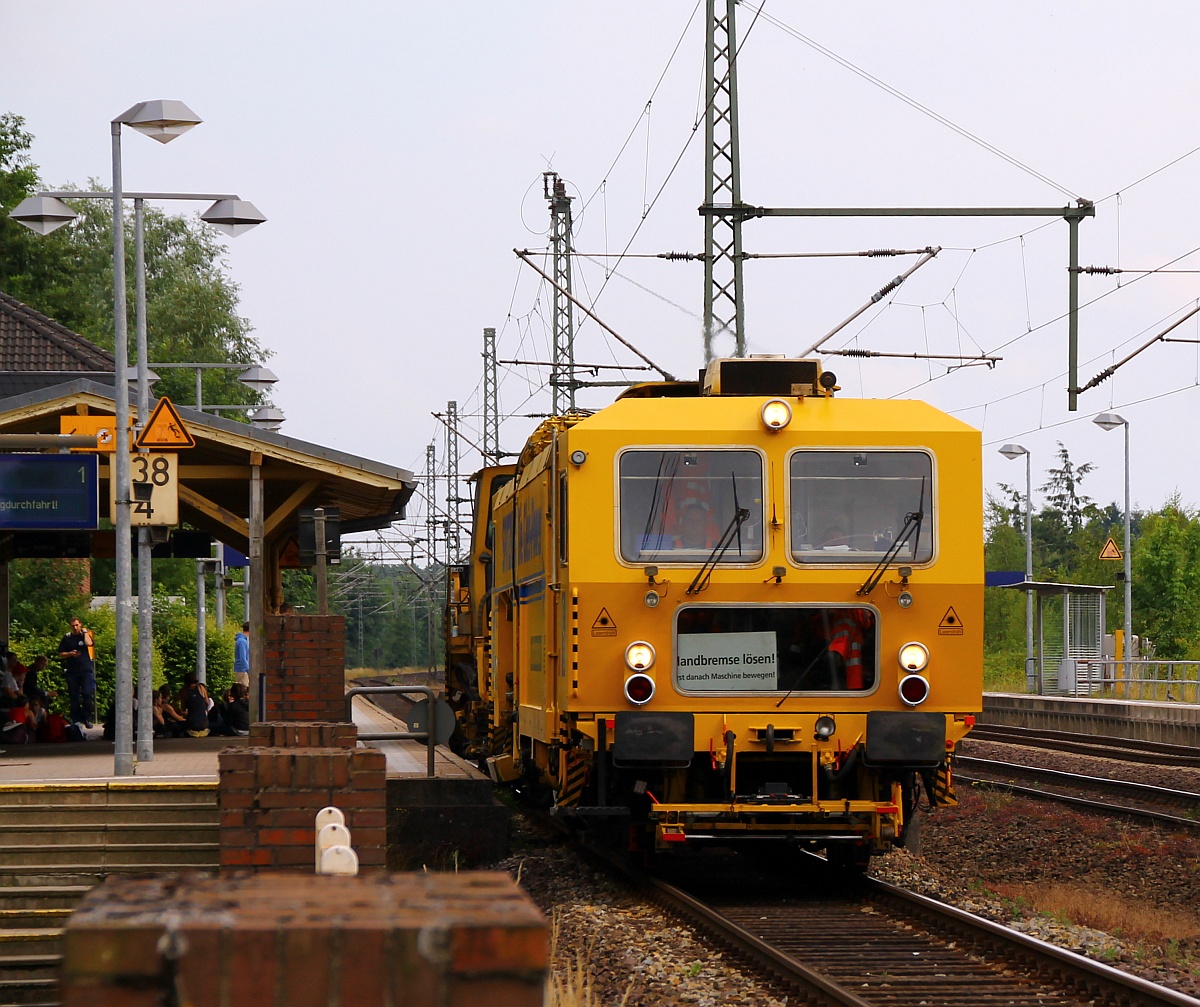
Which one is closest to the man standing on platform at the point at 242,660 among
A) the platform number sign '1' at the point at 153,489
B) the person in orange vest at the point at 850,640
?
the platform number sign '1' at the point at 153,489

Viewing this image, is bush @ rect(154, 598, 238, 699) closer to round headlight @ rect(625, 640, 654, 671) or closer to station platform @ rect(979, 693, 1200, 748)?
station platform @ rect(979, 693, 1200, 748)

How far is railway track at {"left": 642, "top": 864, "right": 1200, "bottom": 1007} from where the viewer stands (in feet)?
26.0

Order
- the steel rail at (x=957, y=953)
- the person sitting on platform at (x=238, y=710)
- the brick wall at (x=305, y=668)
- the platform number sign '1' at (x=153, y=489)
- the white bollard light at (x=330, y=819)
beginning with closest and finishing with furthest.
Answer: the white bollard light at (x=330, y=819)
the steel rail at (x=957, y=953)
the platform number sign '1' at (x=153, y=489)
the brick wall at (x=305, y=668)
the person sitting on platform at (x=238, y=710)

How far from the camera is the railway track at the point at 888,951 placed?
794 cm

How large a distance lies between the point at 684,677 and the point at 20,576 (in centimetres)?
3708

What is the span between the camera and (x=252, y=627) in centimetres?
1798

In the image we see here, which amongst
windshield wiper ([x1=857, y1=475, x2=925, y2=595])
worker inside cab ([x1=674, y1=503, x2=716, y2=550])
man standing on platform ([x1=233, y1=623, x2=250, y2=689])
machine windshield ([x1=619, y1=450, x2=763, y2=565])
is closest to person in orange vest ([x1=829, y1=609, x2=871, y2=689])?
windshield wiper ([x1=857, y1=475, x2=925, y2=595])

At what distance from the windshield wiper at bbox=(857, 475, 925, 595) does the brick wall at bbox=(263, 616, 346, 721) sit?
17.5 feet

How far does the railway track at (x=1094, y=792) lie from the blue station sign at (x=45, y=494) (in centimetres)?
1032

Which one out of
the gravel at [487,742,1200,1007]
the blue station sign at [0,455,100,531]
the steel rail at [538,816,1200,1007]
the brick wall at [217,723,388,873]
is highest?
the blue station sign at [0,455,100,531]

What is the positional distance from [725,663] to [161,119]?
674 centimetres

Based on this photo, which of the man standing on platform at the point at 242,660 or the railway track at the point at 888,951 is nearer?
the railway track at the point at 888,951

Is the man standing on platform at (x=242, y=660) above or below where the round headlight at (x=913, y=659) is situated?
below

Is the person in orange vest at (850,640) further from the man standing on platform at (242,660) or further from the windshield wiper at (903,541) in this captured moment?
the man standing on platform at (242,660)
